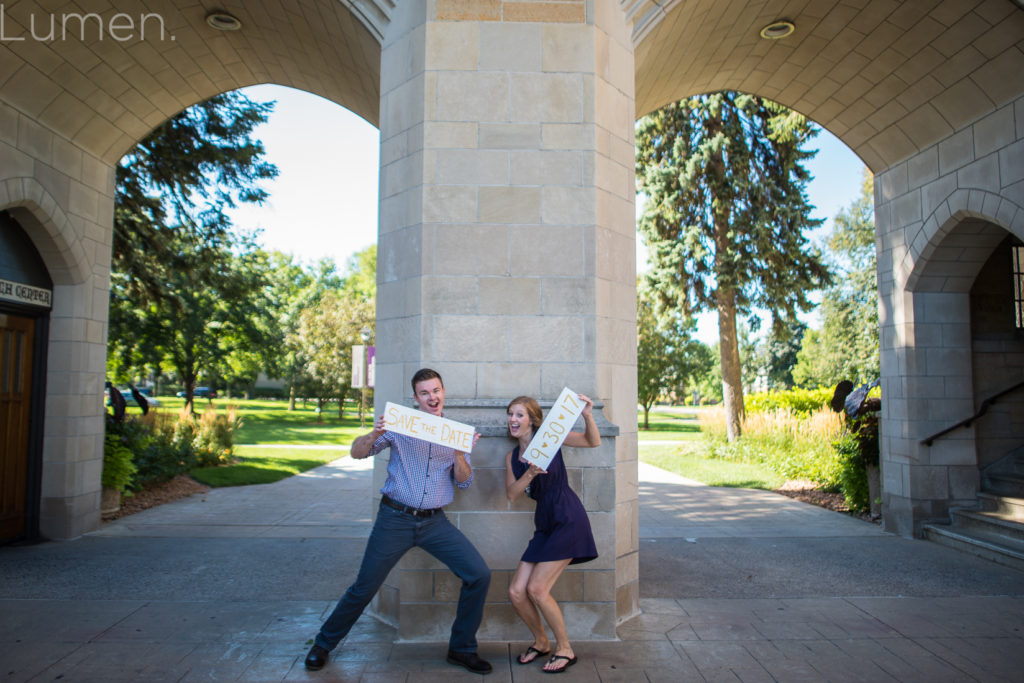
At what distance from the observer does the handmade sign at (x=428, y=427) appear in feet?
13.7

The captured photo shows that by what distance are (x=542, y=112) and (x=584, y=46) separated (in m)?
0.66

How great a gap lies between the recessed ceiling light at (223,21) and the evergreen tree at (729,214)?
44.9 feet

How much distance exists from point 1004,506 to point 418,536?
24.2 feet

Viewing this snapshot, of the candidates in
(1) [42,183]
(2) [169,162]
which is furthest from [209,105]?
(1) [42,183]

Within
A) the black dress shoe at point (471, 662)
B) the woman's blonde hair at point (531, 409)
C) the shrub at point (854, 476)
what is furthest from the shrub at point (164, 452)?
the shrub at point (854, 476)

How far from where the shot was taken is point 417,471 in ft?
14.4

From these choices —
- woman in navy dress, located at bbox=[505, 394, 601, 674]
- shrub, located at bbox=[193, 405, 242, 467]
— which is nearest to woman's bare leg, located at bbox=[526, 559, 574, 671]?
woman in navy dress, located at bbox=[505, 394, 601, 674]

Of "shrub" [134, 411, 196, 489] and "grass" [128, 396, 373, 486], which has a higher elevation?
"shrub" [134, 411, 196, 489]

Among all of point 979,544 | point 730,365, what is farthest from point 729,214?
point 979,544

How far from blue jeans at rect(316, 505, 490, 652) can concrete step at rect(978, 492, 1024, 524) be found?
6.70 meters

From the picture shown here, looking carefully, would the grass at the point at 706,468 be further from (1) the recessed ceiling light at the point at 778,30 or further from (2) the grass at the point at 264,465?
(2) the grass at the point at 264,465

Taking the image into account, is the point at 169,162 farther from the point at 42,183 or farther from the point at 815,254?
the point at 815,254

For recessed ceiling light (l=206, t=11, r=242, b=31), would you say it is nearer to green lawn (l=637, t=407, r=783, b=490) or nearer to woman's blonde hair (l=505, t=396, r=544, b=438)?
woman's blonde hair (l=505, t=396, r=544, b=438)

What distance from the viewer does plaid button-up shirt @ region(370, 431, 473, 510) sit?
14.2 feet
